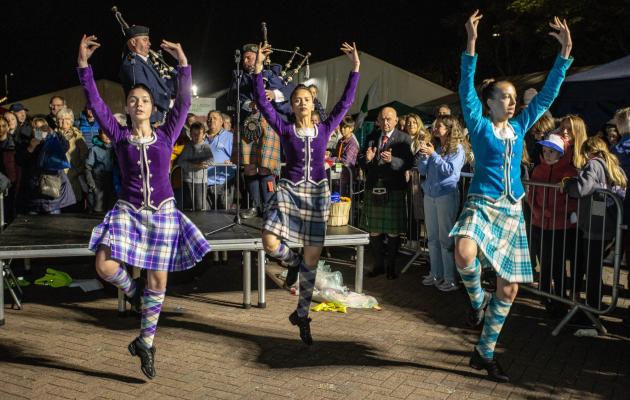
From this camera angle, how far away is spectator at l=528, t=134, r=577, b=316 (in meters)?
6.16

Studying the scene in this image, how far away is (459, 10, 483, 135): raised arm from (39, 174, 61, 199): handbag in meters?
5.59

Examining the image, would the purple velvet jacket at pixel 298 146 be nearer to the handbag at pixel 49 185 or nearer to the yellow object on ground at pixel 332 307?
the yellow object on ground at pixel 332 307

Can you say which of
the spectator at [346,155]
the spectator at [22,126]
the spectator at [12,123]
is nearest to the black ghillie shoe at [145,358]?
the spectator at [346,155]

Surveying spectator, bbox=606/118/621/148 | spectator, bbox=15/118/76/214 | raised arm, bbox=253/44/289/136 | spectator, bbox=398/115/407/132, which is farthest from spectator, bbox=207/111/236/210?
spectator, bbox=606/118/621/148

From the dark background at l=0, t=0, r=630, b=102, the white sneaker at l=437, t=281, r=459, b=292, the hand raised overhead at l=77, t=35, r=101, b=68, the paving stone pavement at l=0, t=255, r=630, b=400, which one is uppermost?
the dark background at l=0, t=0, r=630, b=102

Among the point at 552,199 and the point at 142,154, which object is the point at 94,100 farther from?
the point at 552,199

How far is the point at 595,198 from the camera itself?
5797mm

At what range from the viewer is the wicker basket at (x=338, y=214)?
729cm

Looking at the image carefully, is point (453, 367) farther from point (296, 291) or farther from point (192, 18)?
point (192, 18)

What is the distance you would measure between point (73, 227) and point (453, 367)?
14.4ft

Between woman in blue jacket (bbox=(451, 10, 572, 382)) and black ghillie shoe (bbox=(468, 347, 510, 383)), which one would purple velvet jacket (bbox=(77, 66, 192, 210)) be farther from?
black ghillie shoe (bbox=(468, 347, 510, 383))

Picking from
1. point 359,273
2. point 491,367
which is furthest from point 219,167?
point 491,367

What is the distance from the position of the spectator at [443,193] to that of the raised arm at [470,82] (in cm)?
218


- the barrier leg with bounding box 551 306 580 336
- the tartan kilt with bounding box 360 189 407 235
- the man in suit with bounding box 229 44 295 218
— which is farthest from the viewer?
the man in suit with bounding box 229 44 295 218
